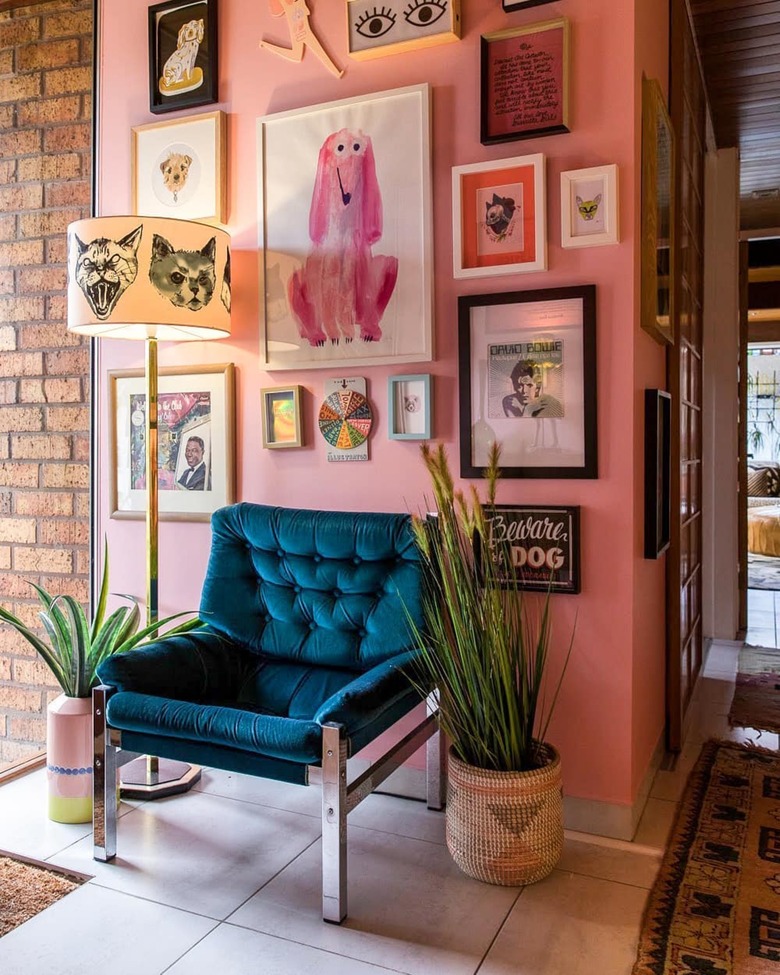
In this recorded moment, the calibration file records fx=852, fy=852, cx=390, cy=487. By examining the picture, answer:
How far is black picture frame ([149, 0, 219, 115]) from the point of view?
2.91 m

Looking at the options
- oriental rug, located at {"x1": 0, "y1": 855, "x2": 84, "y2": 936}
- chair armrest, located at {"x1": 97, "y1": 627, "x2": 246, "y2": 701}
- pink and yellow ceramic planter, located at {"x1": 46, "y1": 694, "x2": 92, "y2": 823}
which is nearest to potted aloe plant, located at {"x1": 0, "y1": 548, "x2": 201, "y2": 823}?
pink and yellow ceramic planter, located at {"x1": 46, "y1": 694, "x2": 92, "y2": 823}

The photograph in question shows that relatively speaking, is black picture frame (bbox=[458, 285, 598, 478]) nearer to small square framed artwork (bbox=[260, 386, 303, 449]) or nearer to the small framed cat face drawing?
the small framed cat face drawing

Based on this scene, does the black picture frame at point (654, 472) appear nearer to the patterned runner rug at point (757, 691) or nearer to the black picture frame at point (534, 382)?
the black picture frame at point (534, 382)

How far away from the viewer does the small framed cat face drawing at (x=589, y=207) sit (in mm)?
2330

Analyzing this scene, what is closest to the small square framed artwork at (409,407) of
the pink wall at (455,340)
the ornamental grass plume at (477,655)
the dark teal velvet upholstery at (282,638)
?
the pink wall at (455,340)

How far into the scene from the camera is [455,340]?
2.59 m

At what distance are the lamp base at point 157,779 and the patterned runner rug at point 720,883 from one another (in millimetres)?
1424

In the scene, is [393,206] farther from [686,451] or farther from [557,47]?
[686,451]

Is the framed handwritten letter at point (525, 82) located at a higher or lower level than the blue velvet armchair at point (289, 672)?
higher

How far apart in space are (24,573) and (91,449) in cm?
69

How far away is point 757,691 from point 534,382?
2183 millimetres

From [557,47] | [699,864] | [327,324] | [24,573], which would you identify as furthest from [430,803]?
[557,47]

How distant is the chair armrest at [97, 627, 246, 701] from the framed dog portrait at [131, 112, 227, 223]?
1.44 meters

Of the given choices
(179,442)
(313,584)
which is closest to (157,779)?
(313,584)
